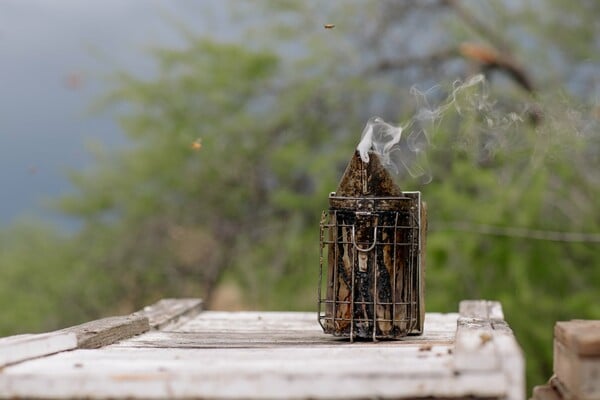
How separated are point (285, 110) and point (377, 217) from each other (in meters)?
8.64

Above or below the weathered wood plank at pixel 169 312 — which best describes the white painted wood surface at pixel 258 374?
above

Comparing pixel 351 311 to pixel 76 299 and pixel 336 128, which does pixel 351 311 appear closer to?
pixel 336 128

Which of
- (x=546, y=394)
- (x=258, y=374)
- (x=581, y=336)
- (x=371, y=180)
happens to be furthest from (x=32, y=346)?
(x=546, y=394)

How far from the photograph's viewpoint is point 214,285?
1334cm

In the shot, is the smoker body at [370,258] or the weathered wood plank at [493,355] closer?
the weathered wood plank at [493,355]

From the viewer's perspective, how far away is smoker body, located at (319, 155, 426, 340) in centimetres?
432

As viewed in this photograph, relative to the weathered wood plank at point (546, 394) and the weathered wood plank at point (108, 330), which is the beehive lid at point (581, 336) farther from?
the weathered wood plank at point (108, 330)

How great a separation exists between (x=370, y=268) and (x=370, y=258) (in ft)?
0.15

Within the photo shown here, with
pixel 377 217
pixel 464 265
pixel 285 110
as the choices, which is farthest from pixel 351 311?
pixel 285 110

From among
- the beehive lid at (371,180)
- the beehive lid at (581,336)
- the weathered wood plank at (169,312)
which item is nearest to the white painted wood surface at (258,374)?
the beehive lid at (581,336)

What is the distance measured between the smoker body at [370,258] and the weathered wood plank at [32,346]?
3.99 ft

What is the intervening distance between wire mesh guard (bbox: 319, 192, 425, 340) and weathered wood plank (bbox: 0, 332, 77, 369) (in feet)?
4.05

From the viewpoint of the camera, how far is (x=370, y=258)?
434 centimetres

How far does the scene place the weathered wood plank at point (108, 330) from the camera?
4023 millimetres
